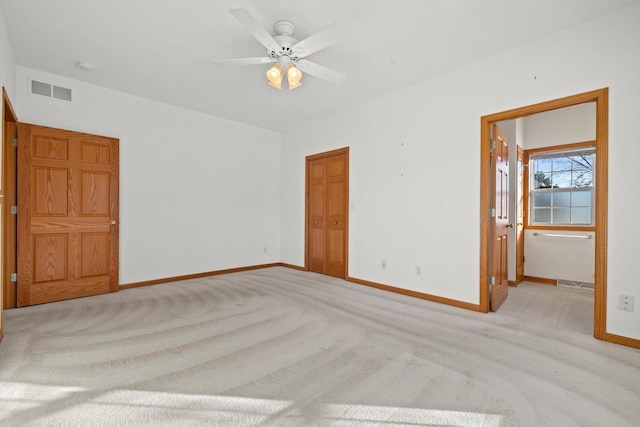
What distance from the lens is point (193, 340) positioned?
2512 mm

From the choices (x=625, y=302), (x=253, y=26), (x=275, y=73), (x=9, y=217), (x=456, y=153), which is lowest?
(x=625, y=302)

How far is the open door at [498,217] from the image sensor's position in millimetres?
3301

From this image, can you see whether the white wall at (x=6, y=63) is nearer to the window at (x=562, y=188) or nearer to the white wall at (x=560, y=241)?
the white wall at (x=560, y=241)

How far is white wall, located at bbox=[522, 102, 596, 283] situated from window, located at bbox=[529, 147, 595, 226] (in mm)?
220

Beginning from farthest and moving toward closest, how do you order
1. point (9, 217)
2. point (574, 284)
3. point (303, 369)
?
point (574, 284) → point (9, 217) → point (303, 369)

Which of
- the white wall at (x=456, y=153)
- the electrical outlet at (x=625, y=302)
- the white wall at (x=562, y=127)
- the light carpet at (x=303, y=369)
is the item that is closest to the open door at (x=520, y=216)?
the white wall at (x=562, y=127)

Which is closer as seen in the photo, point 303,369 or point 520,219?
point 303,369

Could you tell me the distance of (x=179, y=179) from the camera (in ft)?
15.5

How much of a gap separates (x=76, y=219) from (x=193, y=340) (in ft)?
8.30

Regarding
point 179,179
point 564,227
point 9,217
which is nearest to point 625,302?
point 564,227

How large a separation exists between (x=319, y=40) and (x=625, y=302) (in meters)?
3.31

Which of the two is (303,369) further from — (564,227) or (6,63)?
(564,227)

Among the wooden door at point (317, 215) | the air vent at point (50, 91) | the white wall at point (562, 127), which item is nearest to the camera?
the air vent at point (50, 91)

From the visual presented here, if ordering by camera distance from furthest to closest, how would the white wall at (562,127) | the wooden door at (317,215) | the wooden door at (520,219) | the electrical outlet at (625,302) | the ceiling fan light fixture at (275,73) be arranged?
the wooden door at (317,215)
the wooden door at (520,219)
the white wall at (562,127)
the ceiling fan light fixture at (275,73)
the electrical outlet at (625,302)
